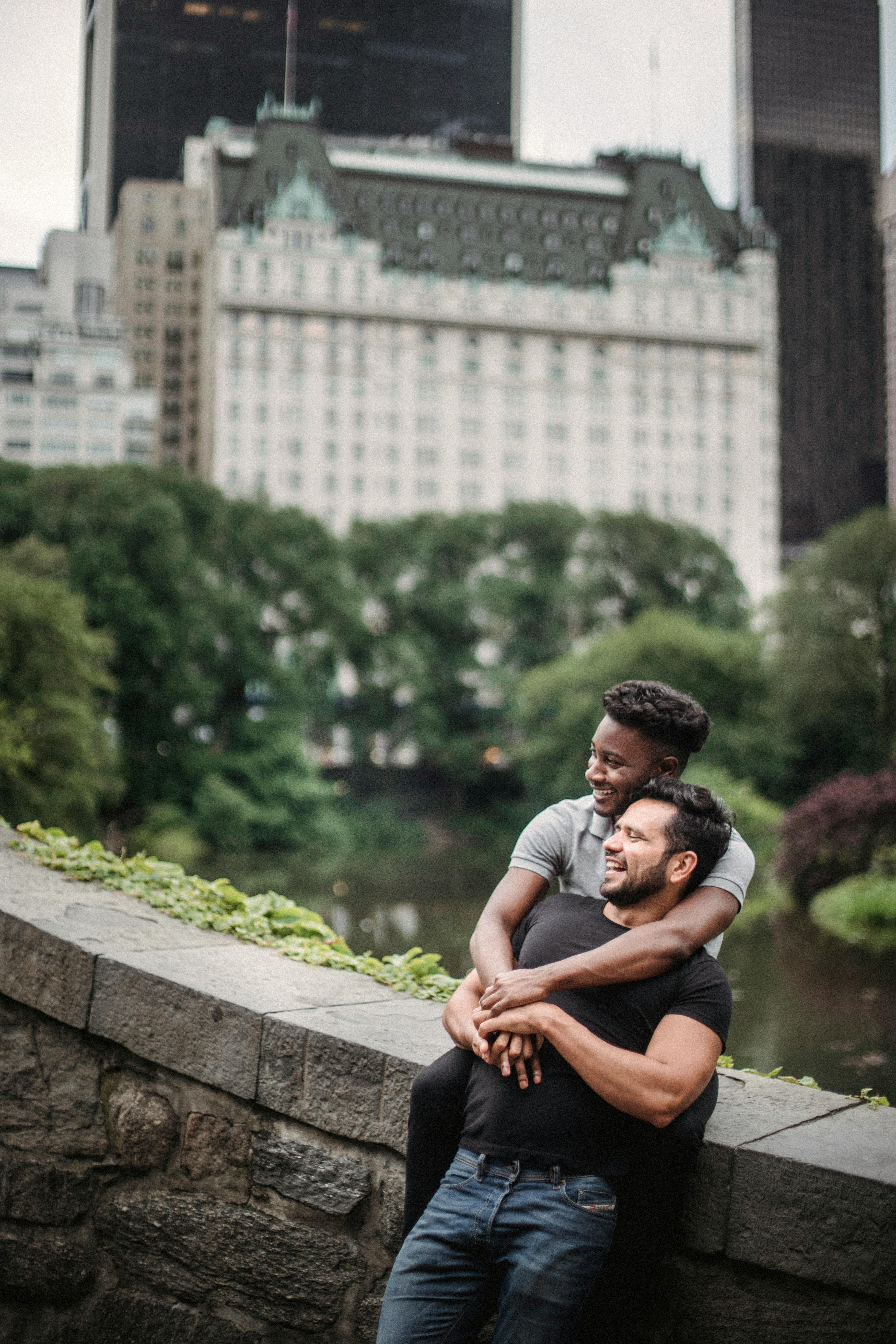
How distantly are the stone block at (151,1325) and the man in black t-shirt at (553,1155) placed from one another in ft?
2.47

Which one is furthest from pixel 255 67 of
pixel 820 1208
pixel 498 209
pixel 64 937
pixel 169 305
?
pixel 169 305

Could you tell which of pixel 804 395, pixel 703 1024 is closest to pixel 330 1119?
pixel 703 1024

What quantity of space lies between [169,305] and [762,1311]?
88.9 m

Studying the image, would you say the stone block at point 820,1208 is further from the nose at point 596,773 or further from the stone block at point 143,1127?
the stone block at point 143,1127

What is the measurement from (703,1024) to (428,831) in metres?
40.9

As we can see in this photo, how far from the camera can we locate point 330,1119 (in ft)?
8.39

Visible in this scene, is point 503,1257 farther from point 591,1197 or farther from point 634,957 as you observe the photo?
point 634,957

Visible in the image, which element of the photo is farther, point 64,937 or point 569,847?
point 64,937

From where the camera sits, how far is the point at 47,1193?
2973 millimetres

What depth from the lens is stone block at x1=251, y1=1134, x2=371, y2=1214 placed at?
2.54 metres

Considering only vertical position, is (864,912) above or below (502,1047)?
below

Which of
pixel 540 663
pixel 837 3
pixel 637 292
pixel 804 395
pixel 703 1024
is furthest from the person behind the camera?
pixel 804 395

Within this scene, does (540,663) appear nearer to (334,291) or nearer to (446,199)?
(334,291)

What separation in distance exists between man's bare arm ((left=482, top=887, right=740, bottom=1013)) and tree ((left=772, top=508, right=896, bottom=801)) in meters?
30.7
